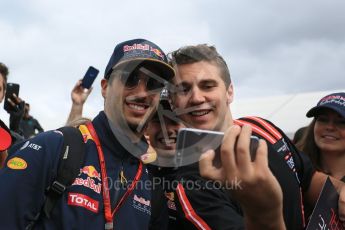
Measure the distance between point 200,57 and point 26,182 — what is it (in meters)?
1.32

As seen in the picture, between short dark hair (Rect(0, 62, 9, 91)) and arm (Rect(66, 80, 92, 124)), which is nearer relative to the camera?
short dark hair (Rect(0, 62, 9, 91))

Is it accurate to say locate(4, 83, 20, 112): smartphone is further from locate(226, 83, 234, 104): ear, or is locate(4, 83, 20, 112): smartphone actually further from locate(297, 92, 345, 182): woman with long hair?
locate(297, 92, 345, 182): woman with long hair

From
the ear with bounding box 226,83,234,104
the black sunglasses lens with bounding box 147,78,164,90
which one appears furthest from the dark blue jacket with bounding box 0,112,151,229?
the ear with bounding box 226,83,234,104

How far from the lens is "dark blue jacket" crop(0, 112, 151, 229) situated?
1.64m

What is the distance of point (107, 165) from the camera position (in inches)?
75.0

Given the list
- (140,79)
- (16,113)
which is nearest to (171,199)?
(140,79)

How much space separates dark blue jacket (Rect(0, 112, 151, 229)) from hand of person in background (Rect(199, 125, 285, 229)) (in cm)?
78

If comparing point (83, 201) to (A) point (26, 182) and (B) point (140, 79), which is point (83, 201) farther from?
(B) point (140, 79)

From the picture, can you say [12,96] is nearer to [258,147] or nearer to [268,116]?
[258,147]

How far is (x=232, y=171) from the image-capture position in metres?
1.03

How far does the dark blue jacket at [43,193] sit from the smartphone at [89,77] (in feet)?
6.91

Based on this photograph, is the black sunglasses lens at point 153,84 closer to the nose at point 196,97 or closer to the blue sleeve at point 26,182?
the nose at point 196,97

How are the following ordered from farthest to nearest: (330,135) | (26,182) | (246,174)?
(330,135) < (26,182) < (246,174)

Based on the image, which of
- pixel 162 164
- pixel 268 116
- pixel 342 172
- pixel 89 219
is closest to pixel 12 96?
pixel 162 164
